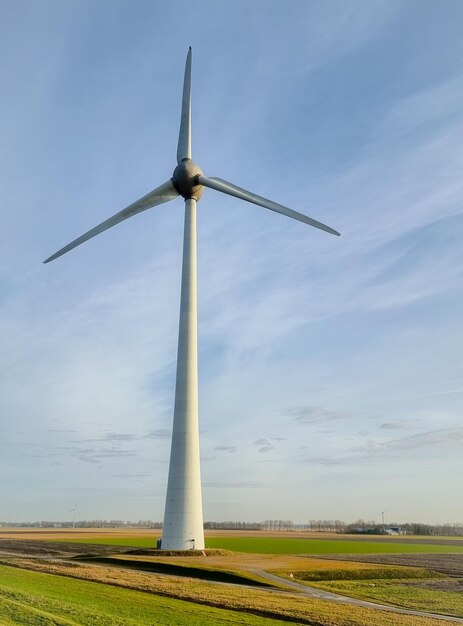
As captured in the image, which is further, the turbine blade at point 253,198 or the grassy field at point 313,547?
the grassy field at point 313,547

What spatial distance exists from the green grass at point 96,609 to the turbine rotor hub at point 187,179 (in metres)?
44.3

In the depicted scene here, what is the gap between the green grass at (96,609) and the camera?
21438 millimetres

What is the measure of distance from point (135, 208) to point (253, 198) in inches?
522

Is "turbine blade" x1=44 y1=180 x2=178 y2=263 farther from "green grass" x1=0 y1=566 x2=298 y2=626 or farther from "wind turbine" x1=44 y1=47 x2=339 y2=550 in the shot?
"green grass" x1=0 y1=566 x2=298 y2=626

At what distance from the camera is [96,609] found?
24812 millimetres

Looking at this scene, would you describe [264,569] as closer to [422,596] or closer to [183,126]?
[422,596]

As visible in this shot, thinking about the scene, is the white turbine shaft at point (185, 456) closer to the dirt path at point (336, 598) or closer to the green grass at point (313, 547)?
the dirt path at point (336, 598)

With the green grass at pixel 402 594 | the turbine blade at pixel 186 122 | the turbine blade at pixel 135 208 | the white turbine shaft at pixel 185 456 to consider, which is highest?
the turbine blade at pixel 186 122

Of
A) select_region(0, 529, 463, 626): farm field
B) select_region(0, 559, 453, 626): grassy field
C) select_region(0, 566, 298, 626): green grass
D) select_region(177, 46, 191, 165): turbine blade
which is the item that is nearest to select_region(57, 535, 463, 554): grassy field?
select_region(0, 529, 463, 626): farm field

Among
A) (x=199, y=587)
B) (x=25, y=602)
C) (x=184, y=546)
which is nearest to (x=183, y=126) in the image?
(x=184, y=546)

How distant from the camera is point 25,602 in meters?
24.7

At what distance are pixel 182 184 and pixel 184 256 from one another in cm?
835

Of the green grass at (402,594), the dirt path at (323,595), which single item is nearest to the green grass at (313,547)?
the green grass at (402,594)

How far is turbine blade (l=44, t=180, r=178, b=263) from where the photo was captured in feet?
194
